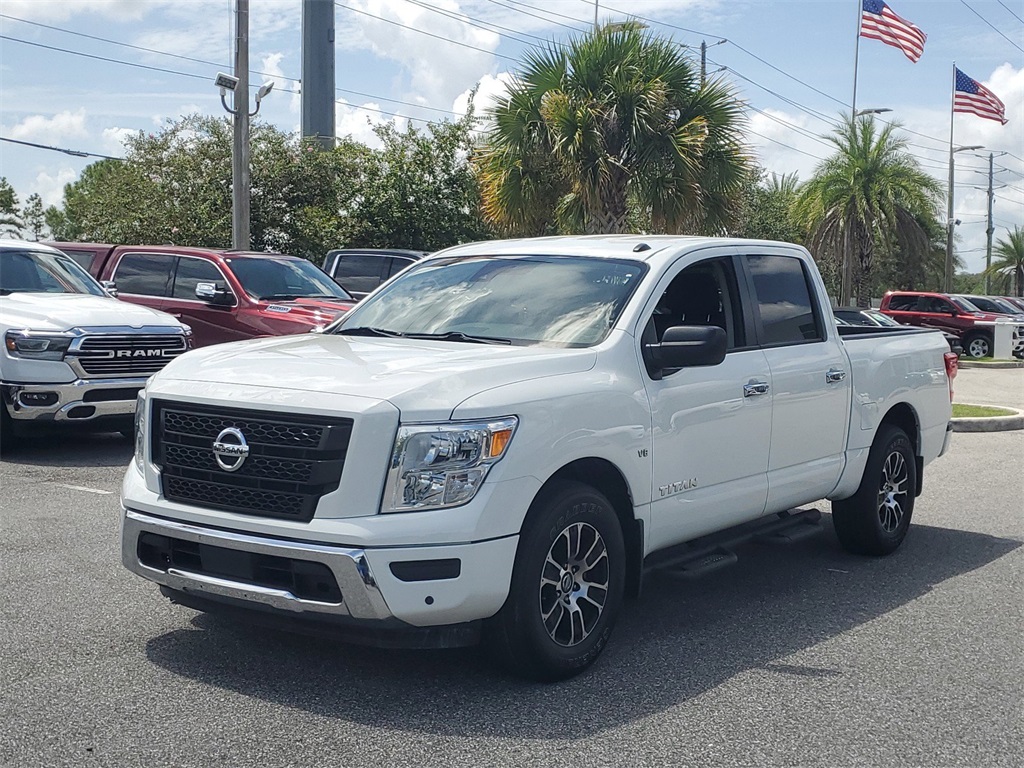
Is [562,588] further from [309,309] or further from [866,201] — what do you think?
[866,201]

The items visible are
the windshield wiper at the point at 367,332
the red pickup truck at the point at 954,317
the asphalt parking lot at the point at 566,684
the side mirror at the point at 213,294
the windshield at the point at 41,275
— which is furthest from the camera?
the red pickup truck at the point at 954,317

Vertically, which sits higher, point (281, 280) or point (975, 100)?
point (975, 100)

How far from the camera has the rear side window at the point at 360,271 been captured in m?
19.5

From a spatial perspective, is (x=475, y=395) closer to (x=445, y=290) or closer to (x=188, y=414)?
(x=188, y=414)

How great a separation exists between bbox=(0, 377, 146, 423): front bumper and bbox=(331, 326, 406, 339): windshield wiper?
5.06 metres

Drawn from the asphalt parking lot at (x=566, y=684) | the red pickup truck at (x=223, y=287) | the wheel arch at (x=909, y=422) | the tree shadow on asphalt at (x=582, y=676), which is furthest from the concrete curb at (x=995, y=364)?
the tree shadow on asphalt at (x=582, y=676)

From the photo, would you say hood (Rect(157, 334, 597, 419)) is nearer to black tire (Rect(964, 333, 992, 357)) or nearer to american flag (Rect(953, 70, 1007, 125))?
black tire (Rect(964, 333, 992, 357))

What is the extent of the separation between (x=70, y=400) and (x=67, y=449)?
1.01 m

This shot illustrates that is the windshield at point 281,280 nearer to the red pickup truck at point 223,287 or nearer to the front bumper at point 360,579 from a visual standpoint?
the red pickup truck at point 223,287

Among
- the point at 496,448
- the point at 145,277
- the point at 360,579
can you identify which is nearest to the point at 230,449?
the point at 360,579

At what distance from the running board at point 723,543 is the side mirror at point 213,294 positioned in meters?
7.25

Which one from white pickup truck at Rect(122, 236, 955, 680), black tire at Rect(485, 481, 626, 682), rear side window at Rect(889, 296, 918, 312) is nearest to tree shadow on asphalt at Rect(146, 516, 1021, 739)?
black tire at Rect(485, 481, 626, 682)

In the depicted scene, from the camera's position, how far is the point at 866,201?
3506cm

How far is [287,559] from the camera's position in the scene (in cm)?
448
